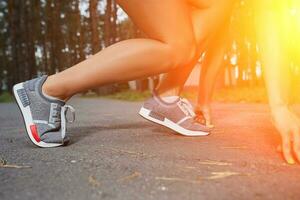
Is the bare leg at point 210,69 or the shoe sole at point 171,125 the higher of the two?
the bare leg at point 210,69

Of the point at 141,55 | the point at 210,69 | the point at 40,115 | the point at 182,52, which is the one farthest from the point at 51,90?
the point at 210,69

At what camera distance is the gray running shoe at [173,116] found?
2545mm

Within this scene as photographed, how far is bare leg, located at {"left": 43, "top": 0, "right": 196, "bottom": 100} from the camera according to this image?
224 centimetres

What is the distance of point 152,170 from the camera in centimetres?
161

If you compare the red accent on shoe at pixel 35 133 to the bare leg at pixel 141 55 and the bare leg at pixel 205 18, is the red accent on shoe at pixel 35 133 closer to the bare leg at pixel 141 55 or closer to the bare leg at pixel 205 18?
the bare leg at pixel 141 55

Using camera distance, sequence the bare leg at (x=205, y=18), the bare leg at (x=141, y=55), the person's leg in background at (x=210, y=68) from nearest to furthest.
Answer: the bare leg at (x=141, y=55) < the bare leg at (x=205, y=18) < the person's leg in background at (x=210, y=68)

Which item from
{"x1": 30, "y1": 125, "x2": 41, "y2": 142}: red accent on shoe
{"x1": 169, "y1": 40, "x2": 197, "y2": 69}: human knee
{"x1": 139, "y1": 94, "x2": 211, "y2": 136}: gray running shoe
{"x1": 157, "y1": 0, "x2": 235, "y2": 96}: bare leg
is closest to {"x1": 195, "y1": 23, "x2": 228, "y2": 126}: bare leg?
{"x1": 157, "y1": 0, "x2": 235, "y2": 96}: bare leg

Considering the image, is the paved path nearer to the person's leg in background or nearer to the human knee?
the human knee

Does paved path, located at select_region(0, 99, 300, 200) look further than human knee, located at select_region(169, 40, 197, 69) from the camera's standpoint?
No

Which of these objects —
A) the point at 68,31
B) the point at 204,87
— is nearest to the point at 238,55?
the point at 68,31

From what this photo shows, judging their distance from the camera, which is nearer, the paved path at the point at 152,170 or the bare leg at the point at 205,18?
the paved path at the point at 152,170

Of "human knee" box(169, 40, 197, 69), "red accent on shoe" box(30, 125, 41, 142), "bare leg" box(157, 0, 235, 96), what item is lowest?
"red accent on shoe" box(30, 125, 41, 142)

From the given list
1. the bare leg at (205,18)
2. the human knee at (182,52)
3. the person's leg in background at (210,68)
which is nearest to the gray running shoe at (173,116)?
the bare leg at (205,18)

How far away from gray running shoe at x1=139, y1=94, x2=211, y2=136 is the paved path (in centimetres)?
9
